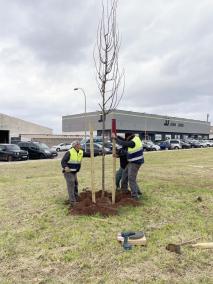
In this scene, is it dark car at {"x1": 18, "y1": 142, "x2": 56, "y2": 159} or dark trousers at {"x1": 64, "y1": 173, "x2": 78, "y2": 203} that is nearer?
dark trousers at {"x1": 64, "y1": 173, "x2": 78, "y2": 203}

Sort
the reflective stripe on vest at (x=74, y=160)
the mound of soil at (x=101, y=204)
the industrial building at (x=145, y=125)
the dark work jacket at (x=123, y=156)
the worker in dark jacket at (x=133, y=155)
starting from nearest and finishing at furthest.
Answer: the mound of soil at (x=101, y=204)
the worker in dark jacket at (x=133, y=155)
the reflective stripe on vest at (x=74, y=160)
the dark work jacket at (x=123, y=156)
the industrial building at (x=145, y=125)

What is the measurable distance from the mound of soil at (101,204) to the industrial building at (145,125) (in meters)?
59.6

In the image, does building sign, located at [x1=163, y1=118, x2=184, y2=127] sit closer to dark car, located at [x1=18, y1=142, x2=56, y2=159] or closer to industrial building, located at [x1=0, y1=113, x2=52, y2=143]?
industrial building, located at [x1=0, y1=113, x2=52, y2=143]

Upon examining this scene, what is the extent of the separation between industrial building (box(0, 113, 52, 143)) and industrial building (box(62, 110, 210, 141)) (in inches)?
605

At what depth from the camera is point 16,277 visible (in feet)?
13.4

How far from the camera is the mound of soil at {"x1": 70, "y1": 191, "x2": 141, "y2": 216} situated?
6.44 m

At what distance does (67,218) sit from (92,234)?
988 millimetres

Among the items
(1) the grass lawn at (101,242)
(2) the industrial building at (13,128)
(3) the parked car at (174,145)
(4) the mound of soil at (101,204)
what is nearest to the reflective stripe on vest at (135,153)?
(4) the mound of soil at (101,204)

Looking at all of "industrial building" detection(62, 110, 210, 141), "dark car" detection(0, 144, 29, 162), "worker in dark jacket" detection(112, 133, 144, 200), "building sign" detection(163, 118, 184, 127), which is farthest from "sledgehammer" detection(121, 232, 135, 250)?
"building sign" detection(163, 118, 184, 127)

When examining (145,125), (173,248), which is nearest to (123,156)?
(173,248)

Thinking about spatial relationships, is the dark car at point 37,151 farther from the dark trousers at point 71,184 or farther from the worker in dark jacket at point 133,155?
the worker in dark jacket at point 133,155

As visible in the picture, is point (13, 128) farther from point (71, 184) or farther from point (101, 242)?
point (101, 242)

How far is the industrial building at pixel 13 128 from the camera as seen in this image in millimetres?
50469

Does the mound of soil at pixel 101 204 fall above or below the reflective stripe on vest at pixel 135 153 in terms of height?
below
